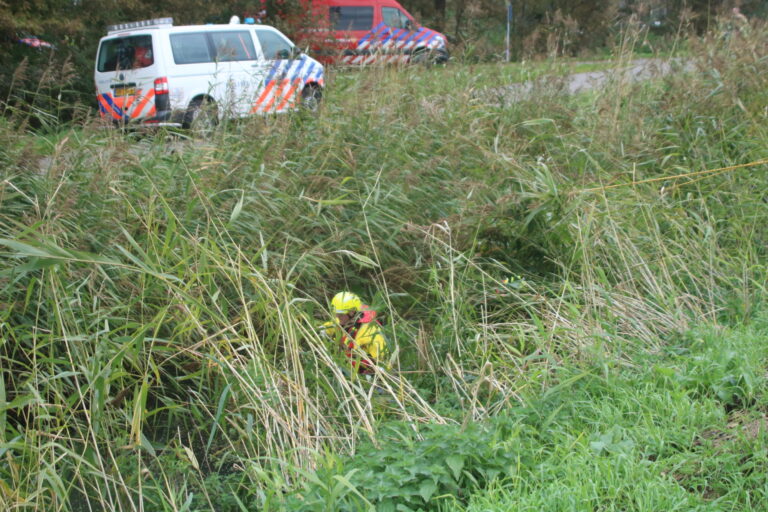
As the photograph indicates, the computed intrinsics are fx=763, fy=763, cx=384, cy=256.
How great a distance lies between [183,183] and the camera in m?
4.55

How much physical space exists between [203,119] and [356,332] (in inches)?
83.5

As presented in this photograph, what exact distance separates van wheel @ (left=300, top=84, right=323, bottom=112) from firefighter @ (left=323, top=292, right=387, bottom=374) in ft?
6.55

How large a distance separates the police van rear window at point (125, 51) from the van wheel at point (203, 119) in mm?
6479

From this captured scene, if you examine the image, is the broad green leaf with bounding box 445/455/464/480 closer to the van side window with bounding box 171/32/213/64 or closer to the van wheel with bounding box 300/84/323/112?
the van wheel with bounding box 300/84/323/112

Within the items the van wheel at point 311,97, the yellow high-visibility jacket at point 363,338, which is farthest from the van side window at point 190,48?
the yellow high-visibility jacket at point 363,338

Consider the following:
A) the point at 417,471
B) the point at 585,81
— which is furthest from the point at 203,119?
the point at 585,81

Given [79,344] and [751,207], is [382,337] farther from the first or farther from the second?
[751,207]

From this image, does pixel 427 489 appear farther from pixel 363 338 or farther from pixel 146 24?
pixel 146 24

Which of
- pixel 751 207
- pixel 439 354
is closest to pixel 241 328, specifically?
pixel 439 354

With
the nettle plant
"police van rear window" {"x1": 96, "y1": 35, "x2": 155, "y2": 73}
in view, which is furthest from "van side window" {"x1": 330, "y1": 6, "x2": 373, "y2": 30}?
the nettle plant

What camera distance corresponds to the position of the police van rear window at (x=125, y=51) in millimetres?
11312

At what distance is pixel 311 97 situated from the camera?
19.5 feet

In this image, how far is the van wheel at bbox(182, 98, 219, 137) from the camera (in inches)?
203

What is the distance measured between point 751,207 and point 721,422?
291cm
